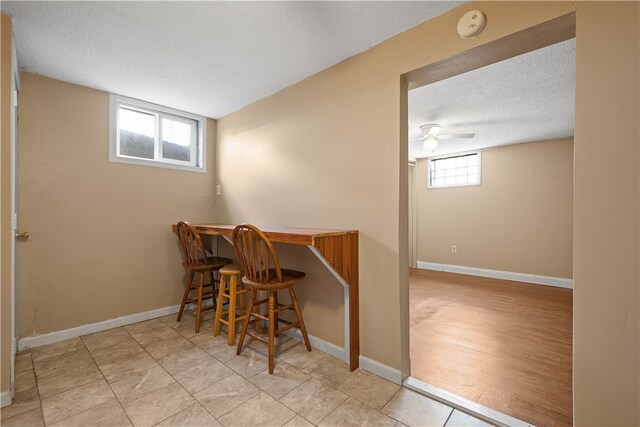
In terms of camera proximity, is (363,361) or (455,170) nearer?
(363,361)

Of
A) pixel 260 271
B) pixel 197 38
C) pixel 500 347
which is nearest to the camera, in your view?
pixel 197 38

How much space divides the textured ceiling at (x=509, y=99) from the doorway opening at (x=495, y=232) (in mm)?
14

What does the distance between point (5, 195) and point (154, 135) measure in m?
1.61

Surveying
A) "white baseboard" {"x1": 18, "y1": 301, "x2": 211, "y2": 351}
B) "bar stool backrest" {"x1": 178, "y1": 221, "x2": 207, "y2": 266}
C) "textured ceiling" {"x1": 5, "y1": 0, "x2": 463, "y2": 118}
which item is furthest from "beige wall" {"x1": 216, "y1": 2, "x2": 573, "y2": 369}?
"white baseboard" {"x1": 18, "y1": 301, "x2": 211, "y2": 351}

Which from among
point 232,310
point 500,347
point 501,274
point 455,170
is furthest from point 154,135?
point 501,274

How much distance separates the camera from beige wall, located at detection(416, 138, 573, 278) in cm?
431

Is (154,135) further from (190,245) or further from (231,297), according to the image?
(231,297)

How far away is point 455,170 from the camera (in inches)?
215

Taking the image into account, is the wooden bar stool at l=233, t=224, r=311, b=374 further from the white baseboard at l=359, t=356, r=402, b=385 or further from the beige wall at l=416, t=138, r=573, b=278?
the beige wall at l=416, t=138, r=573, b=278

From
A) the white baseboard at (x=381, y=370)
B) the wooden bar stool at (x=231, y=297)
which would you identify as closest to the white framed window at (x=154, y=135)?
the wooden bar stool at (x=231, y=297)

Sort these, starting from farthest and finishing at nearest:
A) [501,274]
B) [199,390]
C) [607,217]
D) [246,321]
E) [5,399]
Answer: [501,274] < [246,321] < [199,390] < [5,399] < [607,217]

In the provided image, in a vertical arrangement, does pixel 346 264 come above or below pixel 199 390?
above

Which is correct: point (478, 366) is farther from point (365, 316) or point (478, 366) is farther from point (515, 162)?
point (515, 162)

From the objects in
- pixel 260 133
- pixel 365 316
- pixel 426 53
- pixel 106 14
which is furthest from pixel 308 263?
pixel 106 14
